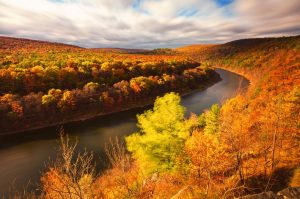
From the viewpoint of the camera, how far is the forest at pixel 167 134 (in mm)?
16062

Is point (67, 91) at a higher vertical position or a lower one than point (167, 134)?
lower

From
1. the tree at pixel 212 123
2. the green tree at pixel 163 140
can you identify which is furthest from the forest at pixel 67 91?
the green tree at pixel 163 140

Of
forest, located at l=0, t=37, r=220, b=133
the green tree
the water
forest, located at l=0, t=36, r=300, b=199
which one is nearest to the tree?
forest, located at l=0, t=36, r=300, b=199

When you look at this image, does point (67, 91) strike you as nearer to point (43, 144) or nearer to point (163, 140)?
point (43, 144)

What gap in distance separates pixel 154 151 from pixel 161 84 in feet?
188

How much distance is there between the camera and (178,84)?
86312mm

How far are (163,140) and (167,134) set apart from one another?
77cm

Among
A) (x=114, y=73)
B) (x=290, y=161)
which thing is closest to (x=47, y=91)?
(x=114, y=73)

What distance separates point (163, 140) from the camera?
2286cm

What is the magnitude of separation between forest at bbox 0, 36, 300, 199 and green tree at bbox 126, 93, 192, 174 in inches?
4.0

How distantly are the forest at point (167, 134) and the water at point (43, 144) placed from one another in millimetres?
2373

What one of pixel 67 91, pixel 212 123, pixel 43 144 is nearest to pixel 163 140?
pixel 212 123

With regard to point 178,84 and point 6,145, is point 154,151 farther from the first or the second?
point 178,84

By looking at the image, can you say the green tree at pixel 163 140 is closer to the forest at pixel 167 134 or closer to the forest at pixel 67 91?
the forest at pixel 167 134
